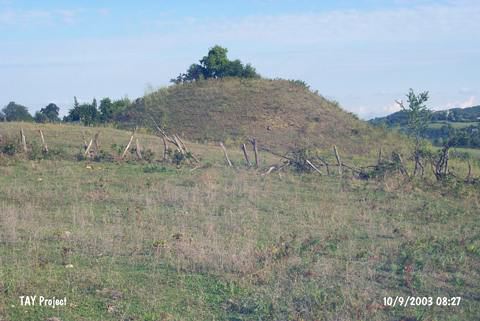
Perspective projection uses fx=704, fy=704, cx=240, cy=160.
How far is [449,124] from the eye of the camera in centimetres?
2294

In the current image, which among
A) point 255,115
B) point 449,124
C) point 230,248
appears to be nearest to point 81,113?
point 255,115

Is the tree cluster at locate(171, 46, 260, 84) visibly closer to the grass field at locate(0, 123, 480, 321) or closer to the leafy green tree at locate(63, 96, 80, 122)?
the leafy green tree at locate(63, 96, 80, 122)

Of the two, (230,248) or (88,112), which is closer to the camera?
(230,248)

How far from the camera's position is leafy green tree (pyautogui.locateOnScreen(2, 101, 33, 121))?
36.9 metres

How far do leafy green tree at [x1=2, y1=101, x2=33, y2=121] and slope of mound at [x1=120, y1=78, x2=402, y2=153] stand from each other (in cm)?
573

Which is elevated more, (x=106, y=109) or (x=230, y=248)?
(x=106, y=109)

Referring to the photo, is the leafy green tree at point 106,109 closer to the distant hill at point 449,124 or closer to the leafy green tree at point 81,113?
the leafy green tree at point 81,113

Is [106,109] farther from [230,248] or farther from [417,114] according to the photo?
[230,248]

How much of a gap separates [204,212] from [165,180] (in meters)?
4.06

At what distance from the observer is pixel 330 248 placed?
364 inches

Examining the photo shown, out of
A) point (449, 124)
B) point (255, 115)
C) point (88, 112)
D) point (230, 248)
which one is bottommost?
point (230, 248)

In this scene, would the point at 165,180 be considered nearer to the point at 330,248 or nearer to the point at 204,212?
the point at 204,212

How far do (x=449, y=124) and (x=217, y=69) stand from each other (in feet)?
63.6

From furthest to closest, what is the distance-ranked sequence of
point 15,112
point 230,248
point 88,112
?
point 15,112 → point 88,112 → point 230,248
